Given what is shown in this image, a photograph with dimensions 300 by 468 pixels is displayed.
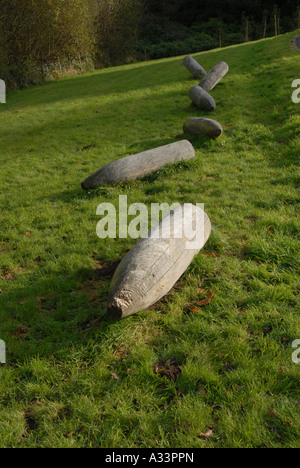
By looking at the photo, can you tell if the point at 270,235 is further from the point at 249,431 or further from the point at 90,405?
the point at 90,405

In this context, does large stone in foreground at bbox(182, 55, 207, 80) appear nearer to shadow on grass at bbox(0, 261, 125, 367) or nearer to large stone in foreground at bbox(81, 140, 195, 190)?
large stone in foreground at bbox(81, 140, 195, 190)

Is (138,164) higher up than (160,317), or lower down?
higher up

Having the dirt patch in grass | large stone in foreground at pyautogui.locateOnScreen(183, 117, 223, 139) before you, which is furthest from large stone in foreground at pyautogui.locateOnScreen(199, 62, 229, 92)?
the dirt patch in grass

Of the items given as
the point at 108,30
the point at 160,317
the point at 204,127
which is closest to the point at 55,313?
the point at 160,317

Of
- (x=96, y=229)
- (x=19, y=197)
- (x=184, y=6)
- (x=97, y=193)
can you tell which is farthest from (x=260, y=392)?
(x=184, y=6)

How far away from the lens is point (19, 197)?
7.01 meters

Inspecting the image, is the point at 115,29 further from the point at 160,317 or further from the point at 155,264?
the point at 160,317

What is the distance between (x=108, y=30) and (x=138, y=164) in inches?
1182

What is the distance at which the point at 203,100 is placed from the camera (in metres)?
11.5

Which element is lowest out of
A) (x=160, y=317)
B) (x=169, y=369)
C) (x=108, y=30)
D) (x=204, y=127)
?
(x=169, y=369)

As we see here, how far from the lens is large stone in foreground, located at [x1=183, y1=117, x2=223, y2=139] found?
28.6 feet

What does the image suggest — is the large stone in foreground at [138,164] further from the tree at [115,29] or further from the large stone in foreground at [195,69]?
the tree at [115,29]

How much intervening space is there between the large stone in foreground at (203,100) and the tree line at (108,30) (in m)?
14.1

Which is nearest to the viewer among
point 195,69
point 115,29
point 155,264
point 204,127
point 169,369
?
point 169,369
